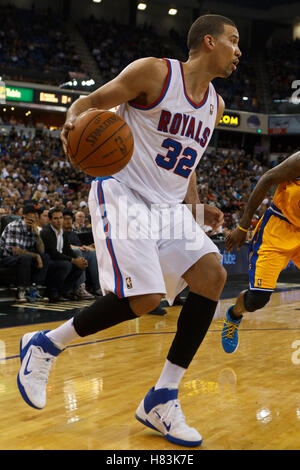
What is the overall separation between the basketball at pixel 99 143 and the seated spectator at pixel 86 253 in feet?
19.0

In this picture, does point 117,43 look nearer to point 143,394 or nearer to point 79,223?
point 79,223

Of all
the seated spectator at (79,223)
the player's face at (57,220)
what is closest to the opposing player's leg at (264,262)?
the player's face at (57,220)

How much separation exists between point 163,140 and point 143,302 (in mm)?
774

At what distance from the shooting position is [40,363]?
8.50 ft

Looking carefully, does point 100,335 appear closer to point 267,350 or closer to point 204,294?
point 267,350

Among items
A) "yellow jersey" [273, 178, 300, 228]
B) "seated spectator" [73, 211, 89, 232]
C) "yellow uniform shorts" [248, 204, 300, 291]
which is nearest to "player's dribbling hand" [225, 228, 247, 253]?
"yellow uniform shorts" [248, 204, 300, 291]

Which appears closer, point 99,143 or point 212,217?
point 99,143

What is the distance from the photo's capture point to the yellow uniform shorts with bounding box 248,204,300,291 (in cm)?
409

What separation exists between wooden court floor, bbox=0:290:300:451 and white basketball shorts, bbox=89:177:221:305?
24.9 inches

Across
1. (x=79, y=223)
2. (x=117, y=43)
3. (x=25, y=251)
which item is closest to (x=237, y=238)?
(x=25, y=251)

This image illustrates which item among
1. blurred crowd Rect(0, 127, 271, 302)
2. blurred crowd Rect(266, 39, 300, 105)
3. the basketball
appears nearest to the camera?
the basketball

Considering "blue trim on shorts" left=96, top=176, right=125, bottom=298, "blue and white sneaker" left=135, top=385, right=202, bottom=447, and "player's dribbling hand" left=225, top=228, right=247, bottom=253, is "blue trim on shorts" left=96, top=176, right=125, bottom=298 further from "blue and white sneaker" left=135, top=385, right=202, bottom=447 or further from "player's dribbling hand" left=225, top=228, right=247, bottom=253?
"player's dribbling hand" left=225, top=228, right=247, bottom=253

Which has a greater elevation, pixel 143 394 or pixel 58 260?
pixel 58 260

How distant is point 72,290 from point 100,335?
9.61 feet
